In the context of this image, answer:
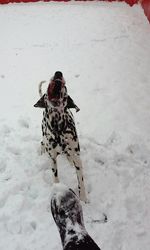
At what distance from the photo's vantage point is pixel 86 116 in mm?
6523

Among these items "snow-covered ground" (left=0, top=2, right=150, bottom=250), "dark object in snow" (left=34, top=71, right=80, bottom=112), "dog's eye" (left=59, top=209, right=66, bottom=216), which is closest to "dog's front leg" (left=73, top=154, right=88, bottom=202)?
"snow-covered ground" (left=0, top=2, right=150, bottom=250)

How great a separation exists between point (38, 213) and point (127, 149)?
162 cm

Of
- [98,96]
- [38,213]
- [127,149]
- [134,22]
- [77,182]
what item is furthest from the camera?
[134,22]

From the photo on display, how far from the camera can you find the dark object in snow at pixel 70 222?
2225 mm

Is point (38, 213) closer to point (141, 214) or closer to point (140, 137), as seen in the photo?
point (141, 214)

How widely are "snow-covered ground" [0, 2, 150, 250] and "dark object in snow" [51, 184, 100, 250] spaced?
188cm

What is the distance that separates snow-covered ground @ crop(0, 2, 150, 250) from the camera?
4.76 metres

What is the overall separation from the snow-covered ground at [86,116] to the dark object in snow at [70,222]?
1877 mm

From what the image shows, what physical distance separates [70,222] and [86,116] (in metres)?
4.14

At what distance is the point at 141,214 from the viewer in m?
4.88

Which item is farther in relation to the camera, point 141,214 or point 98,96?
point 98,96

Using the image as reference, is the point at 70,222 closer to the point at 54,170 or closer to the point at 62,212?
the point at 62,212

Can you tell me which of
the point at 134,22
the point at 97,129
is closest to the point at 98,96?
the point at 97,129

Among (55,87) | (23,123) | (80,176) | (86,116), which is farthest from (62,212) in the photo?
(86,116)
